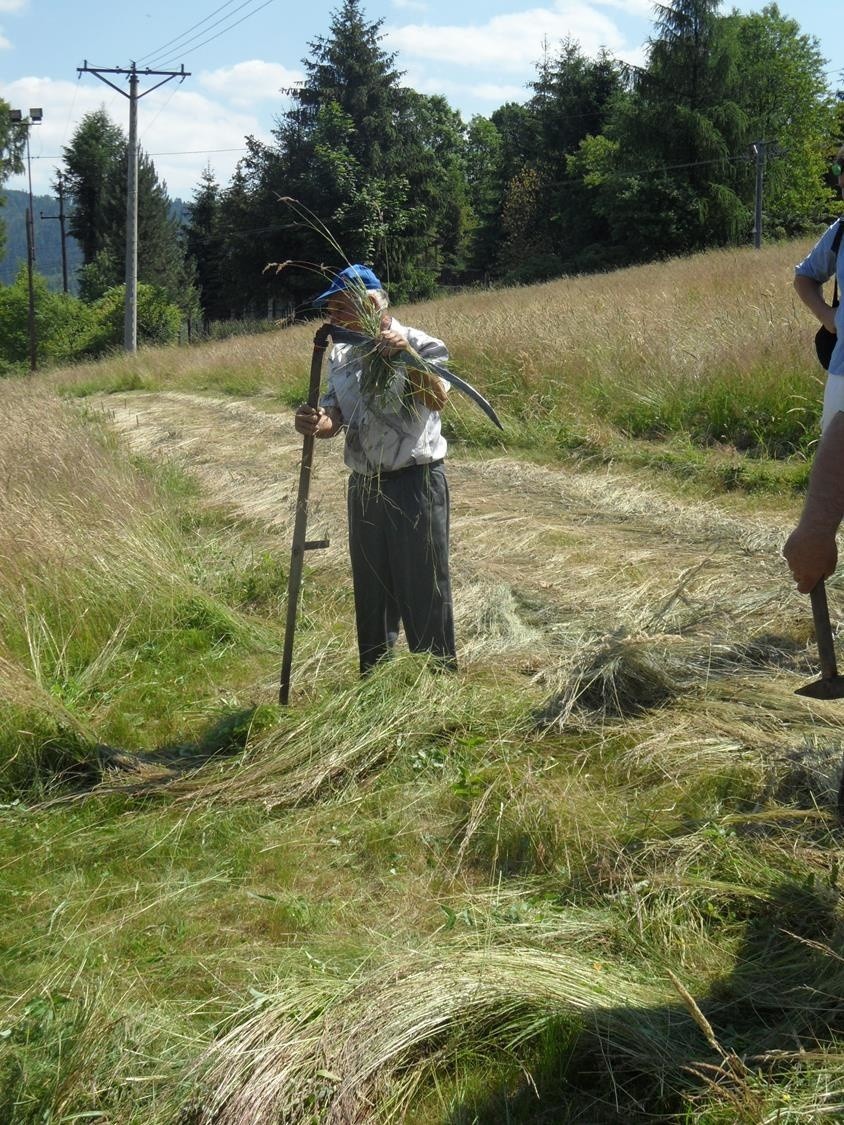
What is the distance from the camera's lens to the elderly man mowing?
4.25m

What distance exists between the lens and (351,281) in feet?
13.8

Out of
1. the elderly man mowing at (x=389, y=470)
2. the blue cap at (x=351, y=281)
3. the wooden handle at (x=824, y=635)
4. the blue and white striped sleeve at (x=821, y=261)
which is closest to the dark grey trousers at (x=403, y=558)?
the elderly man mowing at (x=389, y=470)

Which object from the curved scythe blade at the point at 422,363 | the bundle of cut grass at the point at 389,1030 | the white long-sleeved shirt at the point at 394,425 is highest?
the curved scythe blade at the point at 422,363

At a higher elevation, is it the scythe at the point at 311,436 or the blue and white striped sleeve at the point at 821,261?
the blue and white striped sleeve at the point at 821,261

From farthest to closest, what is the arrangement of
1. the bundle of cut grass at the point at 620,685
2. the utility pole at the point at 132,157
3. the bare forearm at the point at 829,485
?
the utility pole at the point at 132,157, the bundle of cut grass at the point at 620,685, the bare forearm at the point at 829,485

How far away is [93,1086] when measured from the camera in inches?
92.1

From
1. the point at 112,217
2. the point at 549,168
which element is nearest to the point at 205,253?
the point at 112,217

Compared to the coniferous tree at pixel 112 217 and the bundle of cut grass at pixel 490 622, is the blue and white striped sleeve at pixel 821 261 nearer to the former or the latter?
the bundle of cut grass at pixel 490 622

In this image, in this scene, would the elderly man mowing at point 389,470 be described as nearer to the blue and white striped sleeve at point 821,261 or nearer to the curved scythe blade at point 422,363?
the curved scythe blade at point 422,363

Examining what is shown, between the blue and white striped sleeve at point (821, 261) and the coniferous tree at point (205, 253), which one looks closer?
the blue and white striped sleeve at point (821, 261)

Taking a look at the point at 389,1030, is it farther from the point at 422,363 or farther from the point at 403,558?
the point at 422,363

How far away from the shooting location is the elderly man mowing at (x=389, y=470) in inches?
167

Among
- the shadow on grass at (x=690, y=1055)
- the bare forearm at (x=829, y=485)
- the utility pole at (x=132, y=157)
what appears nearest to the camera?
the shadow on grass at (x=690, y=1055)

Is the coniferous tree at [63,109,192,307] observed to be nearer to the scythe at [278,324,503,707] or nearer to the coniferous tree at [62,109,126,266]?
the coniferous tree at [62,109,126,266]
